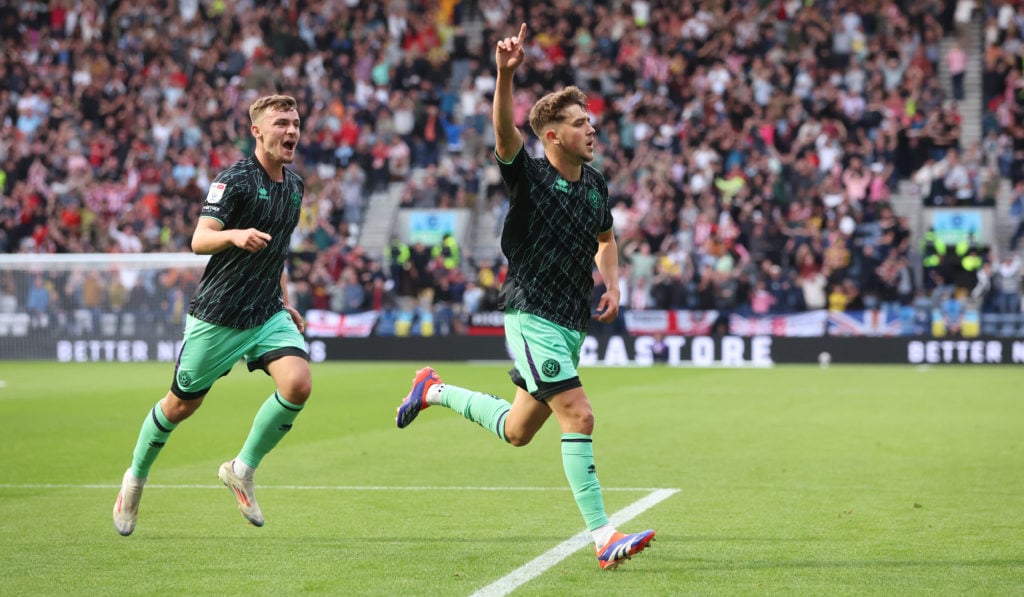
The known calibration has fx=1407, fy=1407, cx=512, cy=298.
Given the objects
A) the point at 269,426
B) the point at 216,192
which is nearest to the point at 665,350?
the point at 269,426

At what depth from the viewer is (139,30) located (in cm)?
3656

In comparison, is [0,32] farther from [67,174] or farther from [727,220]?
[727,220]

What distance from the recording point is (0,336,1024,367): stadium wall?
26.1 metres

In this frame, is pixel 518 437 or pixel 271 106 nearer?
pixel 518 437

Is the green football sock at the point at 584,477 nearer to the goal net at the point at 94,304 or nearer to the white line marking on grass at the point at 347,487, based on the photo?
the white line marking on grass at the point at 347,487

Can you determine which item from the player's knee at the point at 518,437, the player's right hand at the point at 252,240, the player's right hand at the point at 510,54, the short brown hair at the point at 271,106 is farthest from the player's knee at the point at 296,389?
the player's right hand at the point at 510,54

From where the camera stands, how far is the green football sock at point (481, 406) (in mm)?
7465

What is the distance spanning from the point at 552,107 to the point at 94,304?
21310mm

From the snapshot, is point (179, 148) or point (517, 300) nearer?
point (517, 300)

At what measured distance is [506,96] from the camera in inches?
254

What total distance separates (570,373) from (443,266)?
72.2ft

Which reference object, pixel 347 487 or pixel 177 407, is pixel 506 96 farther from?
pixel 347 487

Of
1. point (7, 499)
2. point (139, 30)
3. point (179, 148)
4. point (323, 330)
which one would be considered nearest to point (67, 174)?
point (179, 148)

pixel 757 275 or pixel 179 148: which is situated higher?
pixel 179 148
